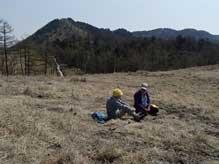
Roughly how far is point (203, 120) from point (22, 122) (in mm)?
5679

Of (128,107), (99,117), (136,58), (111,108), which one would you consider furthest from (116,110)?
(136,58)

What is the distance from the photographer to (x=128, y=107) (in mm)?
11898

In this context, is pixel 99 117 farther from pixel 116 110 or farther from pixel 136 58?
pixel 136 58

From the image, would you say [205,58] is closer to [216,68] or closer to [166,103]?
[216,68]

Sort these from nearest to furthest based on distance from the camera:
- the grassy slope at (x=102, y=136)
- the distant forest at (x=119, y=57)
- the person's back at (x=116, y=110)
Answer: the grassy slope at (x=102, y=136) → the person's back at (x=116, y=110) → the distant forest at (x=119, y=57)

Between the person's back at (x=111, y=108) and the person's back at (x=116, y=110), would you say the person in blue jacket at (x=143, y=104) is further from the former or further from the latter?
the person's back at (x=111, y=108)

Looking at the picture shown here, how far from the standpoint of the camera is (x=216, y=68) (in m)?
33.9

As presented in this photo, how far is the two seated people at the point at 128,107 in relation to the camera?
38.7ft

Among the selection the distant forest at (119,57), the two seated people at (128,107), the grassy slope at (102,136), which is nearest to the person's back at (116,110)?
the two seated people at (128,107)

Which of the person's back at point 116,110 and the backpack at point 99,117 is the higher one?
the person's back at point 116,110

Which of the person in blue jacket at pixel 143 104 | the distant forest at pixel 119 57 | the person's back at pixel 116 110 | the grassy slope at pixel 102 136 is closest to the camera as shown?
the grassy slope at pixel 102 136

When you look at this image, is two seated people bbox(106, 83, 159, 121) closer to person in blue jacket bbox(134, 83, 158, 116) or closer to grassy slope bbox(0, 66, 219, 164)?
person in blue jacket bbox(134, 83, 158, 116)

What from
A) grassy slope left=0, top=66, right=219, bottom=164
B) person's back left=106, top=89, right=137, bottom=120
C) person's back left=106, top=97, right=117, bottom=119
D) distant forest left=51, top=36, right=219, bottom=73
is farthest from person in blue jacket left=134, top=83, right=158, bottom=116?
distant forest left=51, top=36, right=219, bottom=73

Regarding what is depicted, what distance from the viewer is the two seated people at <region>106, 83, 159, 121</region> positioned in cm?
1179
